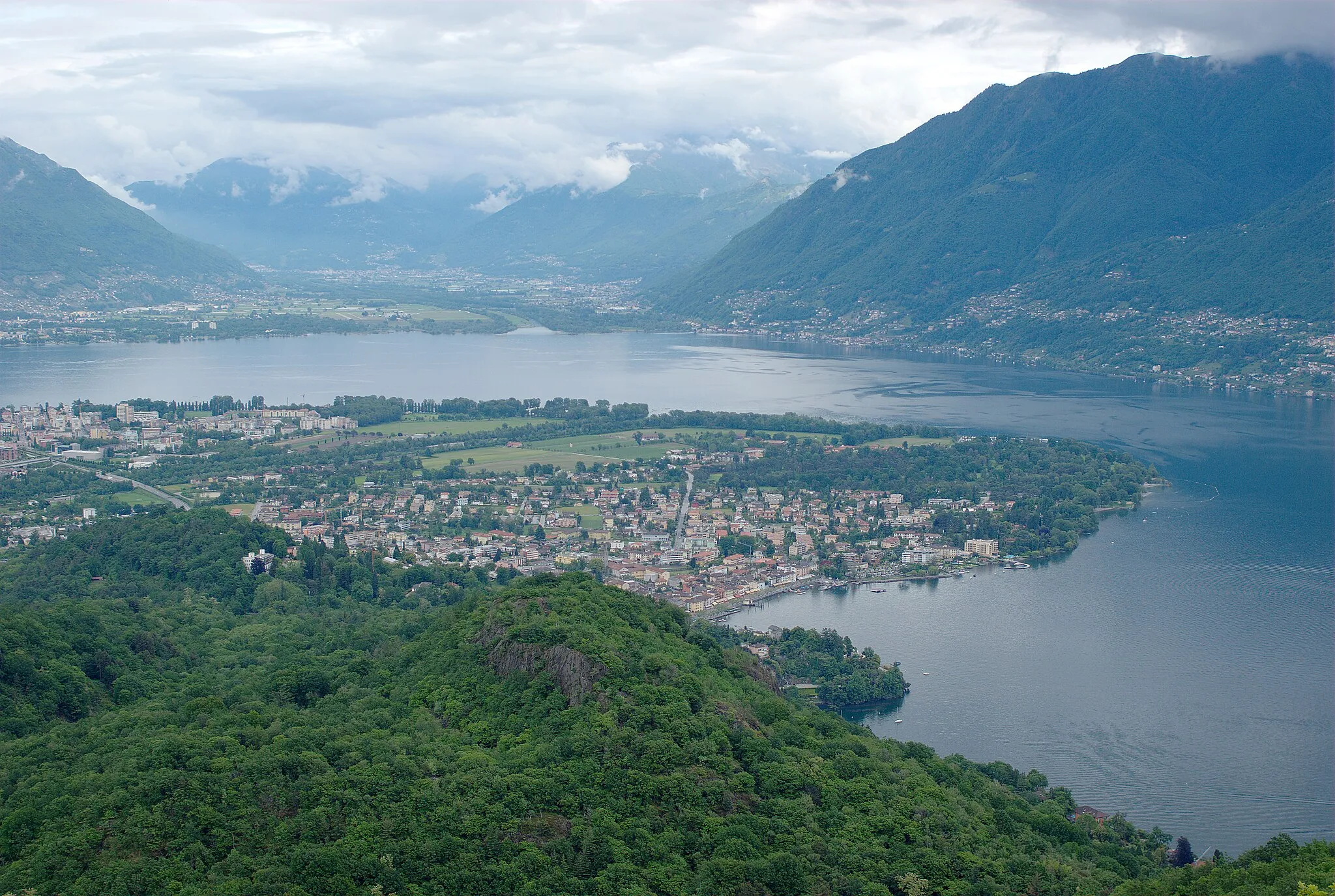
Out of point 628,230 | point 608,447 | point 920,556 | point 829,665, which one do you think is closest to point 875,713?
point 829,665

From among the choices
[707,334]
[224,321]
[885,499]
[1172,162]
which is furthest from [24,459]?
[1172,162]

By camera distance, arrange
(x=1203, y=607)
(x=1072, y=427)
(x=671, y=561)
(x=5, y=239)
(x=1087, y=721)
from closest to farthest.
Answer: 1. (x=1087, y=721)
2. (x=1203, y=607)
3. (x=671, y=561)
4. (x=1072, y=427)
5. (x=5, y=239)

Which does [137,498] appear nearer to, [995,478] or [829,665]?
[829,665]

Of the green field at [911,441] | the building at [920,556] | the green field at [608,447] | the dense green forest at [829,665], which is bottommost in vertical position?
Answer: the dense green forest at [829,665]

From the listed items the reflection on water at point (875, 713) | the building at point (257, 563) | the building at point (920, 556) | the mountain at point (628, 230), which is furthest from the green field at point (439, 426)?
the mountain at point (628, 230)

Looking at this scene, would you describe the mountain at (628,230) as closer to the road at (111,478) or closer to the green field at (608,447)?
the green field at (608,447)

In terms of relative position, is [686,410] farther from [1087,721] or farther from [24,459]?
[1087,721]
